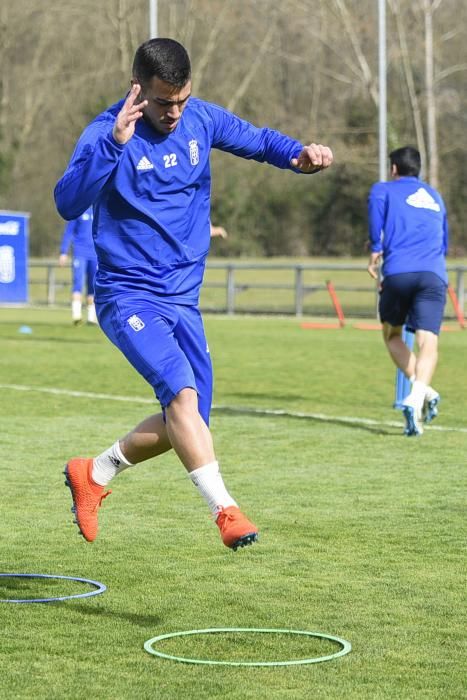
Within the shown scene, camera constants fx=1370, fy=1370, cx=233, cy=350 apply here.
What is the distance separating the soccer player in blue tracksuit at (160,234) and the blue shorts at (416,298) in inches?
200

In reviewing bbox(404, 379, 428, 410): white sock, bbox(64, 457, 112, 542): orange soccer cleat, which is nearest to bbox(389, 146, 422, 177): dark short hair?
bbox(404, 379, 428, 410): white sock

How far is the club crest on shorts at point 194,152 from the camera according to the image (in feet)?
→ 18.6

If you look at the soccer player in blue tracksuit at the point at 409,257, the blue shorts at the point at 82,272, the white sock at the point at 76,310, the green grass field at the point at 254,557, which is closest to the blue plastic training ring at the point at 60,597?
the green grass field at the point at 254,557

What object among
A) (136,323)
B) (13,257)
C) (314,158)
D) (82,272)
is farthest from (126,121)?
(13,257)

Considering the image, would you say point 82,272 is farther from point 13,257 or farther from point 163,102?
point 163,102

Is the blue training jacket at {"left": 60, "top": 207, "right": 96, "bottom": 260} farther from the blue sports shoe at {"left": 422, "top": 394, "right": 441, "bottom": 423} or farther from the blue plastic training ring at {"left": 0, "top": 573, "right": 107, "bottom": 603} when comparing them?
the blue plastic training ring at {"left": 0, "top": 573, "right": 107, "bottom": 603}

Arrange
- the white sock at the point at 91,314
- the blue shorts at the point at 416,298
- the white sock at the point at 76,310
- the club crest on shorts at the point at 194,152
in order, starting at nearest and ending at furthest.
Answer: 1. the club crest on shorts at the point at 194,152
2. the blue shorts at the point at 416,298
3. the white sock at the point at 91,314
4. the white sock at the point at 76,310

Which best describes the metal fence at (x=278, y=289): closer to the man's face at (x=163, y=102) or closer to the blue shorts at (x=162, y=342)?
the blue shorts at (x=162, y=342)

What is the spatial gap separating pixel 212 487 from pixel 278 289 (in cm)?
3018

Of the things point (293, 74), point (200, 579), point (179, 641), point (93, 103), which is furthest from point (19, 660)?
point (293, 74)

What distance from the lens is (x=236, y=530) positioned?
5.04 meters

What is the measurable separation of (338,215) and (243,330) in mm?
26690

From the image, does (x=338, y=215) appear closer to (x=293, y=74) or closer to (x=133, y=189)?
(x=293, y=74)

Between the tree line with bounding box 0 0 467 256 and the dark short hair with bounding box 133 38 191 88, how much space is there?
4076 centimetres
